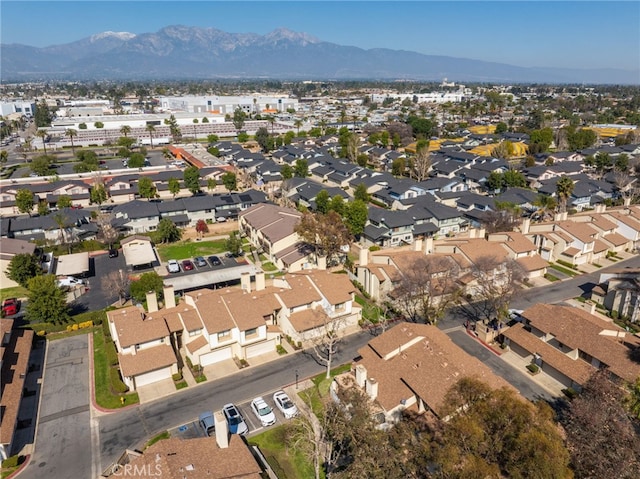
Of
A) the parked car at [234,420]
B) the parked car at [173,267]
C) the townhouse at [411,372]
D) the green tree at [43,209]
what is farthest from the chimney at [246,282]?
the green tree at [43,209]

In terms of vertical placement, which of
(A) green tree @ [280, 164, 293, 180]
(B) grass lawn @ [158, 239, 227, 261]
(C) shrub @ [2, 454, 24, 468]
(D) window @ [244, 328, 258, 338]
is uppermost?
(A) green tree @ [280, 164, 293, 180]

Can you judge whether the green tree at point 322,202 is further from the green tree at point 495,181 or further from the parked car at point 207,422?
the parked car at point 207,422

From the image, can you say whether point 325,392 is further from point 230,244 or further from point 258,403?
point 230,244

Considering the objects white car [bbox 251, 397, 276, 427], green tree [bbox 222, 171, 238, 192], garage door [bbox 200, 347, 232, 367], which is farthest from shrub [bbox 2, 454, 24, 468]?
green tree [bbox 222, 171, 238, 192]

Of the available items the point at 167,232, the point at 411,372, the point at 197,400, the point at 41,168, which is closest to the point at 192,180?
the point at 167,232

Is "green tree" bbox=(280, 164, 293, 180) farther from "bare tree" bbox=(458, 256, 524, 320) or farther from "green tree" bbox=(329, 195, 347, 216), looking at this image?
"bare tree" bbox=(458, 256, 524, 320)
